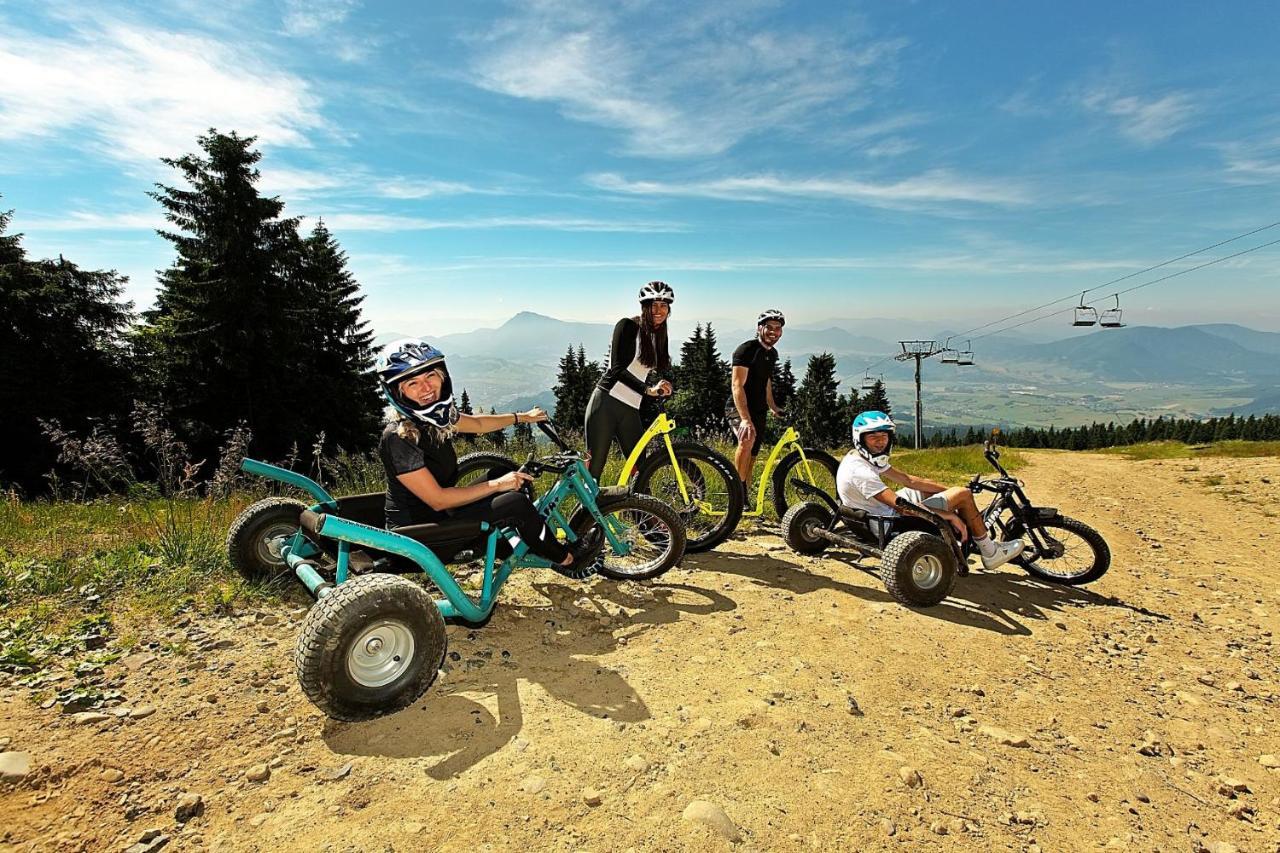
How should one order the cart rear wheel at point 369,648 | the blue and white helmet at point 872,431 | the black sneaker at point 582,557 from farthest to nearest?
the blue and white helmet at point 872,431 → the black sneaker at point 582,557 → the cart rear wheel at point 369,648

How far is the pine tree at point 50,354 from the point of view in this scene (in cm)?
2252

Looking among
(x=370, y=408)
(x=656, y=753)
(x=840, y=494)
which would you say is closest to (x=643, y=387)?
(x=840, y=494)

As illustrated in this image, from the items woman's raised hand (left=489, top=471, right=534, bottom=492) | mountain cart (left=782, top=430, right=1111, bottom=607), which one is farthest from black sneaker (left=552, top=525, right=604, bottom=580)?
mountain cart (left=782, top=430, right=1111, bottom=607)

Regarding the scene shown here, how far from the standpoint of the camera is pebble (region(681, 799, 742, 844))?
250 centimetres

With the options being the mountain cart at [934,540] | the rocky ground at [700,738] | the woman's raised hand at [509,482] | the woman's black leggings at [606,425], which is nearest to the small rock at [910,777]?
the rocky ground at [700,738]

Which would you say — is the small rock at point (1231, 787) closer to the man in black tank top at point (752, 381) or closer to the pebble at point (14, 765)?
the man in black tank top at point (752, 381)

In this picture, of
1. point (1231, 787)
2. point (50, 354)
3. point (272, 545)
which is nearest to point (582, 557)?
point (272, 545)

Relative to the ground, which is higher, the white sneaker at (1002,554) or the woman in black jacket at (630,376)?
the woman in black jacket at (630,376)

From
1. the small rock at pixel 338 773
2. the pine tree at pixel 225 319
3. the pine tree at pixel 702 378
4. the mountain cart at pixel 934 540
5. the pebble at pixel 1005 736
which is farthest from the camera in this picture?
the pine tree at pixel 702 378

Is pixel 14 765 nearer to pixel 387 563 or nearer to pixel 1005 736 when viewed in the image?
pixel 387 563

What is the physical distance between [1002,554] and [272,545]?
6.70 metres

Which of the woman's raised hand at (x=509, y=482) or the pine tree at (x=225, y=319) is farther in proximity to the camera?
the pine tree at (x=225, y=319)

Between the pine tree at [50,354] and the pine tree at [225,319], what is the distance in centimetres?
179

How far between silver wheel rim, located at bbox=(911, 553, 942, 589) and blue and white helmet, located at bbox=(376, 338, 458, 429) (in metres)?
4.15
